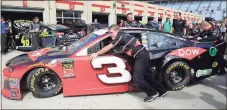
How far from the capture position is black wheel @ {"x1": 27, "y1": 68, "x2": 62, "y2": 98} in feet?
15.8

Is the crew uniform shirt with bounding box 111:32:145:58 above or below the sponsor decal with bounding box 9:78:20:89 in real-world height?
above

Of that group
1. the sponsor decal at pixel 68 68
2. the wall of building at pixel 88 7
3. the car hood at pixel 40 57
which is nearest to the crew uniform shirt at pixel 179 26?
the car hood at pixel 40 57

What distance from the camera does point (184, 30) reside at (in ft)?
37.1

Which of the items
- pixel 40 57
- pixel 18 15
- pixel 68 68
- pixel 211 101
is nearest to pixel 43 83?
pixel 40 57

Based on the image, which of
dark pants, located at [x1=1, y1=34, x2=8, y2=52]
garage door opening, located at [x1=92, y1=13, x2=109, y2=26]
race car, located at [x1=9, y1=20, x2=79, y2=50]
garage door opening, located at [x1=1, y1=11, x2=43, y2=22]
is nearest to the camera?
dark pants, located at [x1=1, y1=34, x2=8, y2=52]

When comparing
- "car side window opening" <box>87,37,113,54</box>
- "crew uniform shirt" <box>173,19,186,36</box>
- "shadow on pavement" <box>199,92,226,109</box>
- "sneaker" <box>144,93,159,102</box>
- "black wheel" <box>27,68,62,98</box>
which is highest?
"crew uniform shirt" <box>173,19,186,36</box>

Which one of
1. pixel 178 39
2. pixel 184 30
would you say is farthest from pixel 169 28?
pixel 178 39

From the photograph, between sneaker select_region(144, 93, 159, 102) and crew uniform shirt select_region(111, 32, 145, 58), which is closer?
crew uniform shirt select_region(111, 32, 145, 58)

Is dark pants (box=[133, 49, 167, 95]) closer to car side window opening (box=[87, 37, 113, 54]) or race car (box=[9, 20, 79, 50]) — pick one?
car side window opening (box=[87, 37, 113, 54])

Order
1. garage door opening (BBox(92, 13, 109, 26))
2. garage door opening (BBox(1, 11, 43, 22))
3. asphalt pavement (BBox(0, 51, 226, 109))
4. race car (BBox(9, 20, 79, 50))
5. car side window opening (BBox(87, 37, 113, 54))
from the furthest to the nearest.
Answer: garage door opening (BBox(92, 13, 109, 26)) → garage door opening (BBox(1, 11, 43, 22)) → race car (BBox(9, 20, 79, 50)) → car side window opening (BBox(87, 37, 113, 54)) → asphalt pavement (BBox(0, 51, 226, 109))

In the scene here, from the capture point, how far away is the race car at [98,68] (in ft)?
15.8

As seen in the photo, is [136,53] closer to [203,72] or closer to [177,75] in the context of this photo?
[177,75]

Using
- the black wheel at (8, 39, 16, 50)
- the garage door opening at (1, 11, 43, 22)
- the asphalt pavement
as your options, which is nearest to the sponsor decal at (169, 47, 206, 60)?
the asphalt pavement

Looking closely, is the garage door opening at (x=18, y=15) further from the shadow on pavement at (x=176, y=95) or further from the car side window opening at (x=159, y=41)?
the shadow on pavement at (x=176, y=95)
